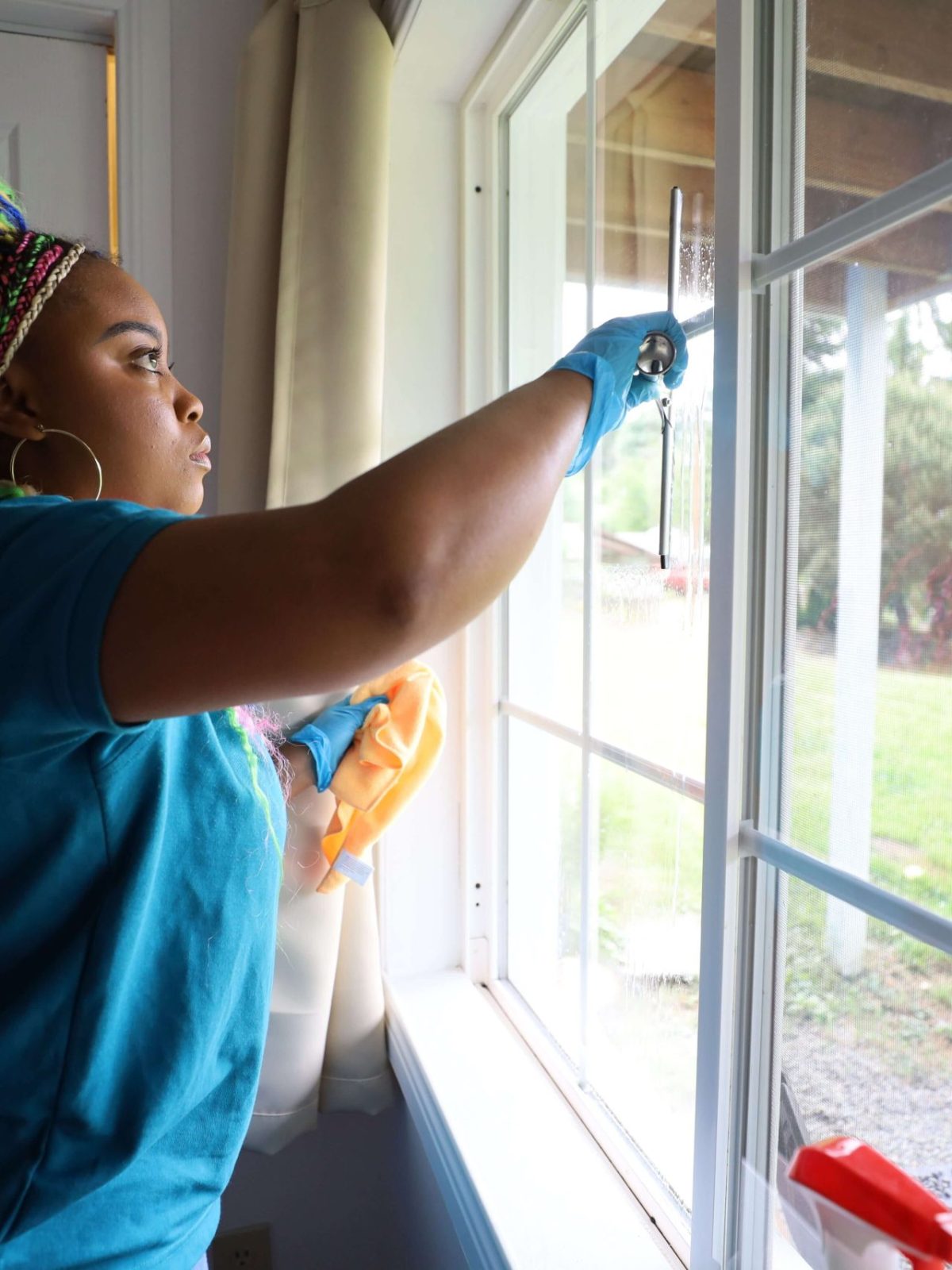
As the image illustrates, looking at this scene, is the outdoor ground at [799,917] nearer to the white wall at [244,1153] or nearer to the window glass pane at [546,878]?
the window glass pane at [546,878]

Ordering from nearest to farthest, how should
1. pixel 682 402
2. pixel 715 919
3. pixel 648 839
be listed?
pixel 715 919 < pixel 682 402 < pixel 648 839

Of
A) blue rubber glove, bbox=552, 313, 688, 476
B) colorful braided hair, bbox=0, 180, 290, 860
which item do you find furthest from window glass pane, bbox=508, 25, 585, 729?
colorful braided hair, bbox=0, 180, 290, 860

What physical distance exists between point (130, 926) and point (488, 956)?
986 millimetres

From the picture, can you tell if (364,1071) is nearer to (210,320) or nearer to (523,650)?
(523,650)

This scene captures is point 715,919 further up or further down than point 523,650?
further down

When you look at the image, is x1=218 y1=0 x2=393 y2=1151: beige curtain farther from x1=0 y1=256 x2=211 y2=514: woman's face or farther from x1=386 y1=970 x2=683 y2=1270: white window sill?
x1=0 y1=256 x2=211 y2=514: woman's face

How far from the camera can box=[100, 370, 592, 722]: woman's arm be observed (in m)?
0.42

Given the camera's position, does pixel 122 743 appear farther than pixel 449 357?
No

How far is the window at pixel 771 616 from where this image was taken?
56cm

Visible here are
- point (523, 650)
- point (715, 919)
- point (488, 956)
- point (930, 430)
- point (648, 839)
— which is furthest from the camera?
point (488, 956)

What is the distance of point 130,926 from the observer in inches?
24.5

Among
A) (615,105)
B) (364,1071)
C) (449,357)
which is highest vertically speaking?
(615,105)

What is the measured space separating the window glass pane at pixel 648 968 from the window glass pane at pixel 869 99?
0.54 meters

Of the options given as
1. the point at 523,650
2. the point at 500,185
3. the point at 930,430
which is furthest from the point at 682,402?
the point at 500,185
